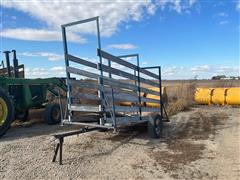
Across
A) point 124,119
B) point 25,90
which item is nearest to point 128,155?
point 124,119

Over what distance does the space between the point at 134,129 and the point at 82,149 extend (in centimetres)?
246

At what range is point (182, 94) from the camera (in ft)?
62.9

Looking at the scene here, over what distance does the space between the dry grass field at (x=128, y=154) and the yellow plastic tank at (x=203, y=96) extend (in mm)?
7516

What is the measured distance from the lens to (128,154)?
21.3 ft

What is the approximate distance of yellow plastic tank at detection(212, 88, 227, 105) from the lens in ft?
54.3

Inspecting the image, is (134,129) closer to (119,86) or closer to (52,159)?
(119,86)

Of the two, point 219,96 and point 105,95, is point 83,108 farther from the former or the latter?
point 219,96

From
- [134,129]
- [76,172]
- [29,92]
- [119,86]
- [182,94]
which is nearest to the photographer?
[76,172]

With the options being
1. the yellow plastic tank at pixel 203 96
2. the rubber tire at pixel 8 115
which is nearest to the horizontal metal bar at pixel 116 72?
the rubber tire at pixel 8 115

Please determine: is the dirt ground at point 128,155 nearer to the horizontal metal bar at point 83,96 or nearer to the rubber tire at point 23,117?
the horizontal metal bar at point 83,96

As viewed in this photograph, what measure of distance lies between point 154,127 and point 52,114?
448cm

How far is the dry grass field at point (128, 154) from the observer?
17.7ft

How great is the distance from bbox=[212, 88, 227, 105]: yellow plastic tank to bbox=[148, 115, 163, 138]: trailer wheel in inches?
362

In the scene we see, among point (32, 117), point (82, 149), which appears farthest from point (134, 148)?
point (32, 117)
